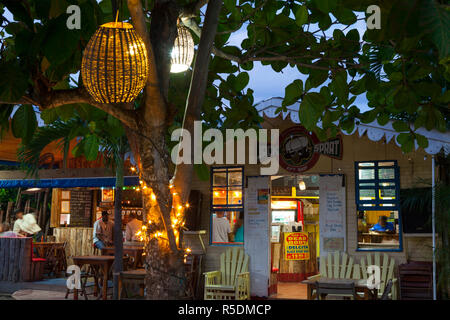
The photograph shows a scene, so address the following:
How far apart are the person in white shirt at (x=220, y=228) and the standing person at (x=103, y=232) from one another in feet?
8.84

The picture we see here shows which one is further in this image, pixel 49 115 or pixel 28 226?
pixel 28 226

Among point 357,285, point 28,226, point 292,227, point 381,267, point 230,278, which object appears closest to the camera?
point 357,285

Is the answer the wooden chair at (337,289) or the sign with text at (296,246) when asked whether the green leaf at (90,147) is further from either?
the sign with text at (296,246)

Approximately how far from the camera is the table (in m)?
12.1

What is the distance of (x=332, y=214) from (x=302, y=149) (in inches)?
50.5

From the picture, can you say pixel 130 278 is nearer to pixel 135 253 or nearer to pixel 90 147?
pixel 135 253

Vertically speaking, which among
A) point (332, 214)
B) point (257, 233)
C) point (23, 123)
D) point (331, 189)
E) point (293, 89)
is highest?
point (293, 89)

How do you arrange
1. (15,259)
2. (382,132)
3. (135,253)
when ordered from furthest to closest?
(15,259) → (135,253) → (382,132)

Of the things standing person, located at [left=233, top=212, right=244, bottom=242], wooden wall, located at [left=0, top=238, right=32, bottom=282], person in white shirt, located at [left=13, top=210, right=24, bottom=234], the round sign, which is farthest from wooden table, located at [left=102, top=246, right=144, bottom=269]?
person in white shirt, located at [left=13, top=210, right=24, bottom=234]

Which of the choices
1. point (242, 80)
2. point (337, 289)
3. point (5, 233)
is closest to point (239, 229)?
point (337, 289)

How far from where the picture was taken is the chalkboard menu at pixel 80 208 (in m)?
14.7

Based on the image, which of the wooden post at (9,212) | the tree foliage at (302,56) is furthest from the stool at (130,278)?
the wooden post at (9,212)

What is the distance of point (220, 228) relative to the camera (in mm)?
9586
